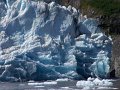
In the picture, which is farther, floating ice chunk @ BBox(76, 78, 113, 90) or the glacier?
the glacier

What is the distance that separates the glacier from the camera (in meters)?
38.4

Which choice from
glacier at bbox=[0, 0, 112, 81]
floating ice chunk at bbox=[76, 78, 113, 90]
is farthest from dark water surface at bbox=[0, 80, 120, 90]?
glacier at bbox=[0, 0, 112, 81]

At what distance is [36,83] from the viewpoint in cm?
3656

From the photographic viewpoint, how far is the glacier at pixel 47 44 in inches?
1512

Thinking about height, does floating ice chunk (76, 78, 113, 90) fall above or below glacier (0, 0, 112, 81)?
below

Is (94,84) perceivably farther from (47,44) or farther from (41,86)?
(47,44)

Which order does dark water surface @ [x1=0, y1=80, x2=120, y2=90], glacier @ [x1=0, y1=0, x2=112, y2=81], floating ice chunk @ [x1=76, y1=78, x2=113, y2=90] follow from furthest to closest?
glacier @ [x1=0, y1=0, x2=112, y2=81] → floating ice chunk @ [x1=76, y1=78, x2=113, y2=90] → dark water surface @ [x1=0, y1=80, x2=120, y2=90]

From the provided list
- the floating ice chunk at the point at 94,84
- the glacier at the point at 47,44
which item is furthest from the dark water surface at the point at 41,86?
the glacier at the point at 47,44

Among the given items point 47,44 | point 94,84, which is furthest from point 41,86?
point 47,44

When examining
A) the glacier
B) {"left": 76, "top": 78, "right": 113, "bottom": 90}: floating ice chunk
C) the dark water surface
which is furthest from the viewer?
the glacier

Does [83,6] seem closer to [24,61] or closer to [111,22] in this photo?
[111,22]

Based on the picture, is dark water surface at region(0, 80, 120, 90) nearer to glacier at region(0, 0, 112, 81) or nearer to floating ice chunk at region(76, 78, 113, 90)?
floating ice chunk at region(76, 78, 113, 90)

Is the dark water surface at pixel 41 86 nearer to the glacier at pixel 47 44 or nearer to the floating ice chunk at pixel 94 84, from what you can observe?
the floating ice chunk at pixel 94 84

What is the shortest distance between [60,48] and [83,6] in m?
17.4
